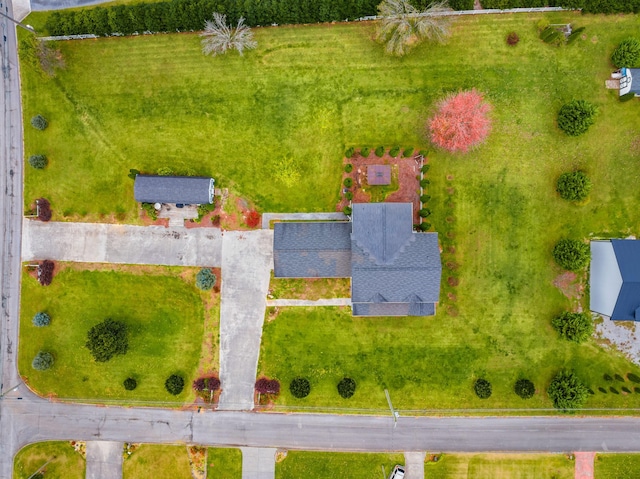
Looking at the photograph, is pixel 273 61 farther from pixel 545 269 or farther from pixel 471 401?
pixel 471 401

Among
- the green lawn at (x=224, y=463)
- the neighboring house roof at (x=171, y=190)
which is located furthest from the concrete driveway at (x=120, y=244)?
the green lawn at (x=224, y=463)

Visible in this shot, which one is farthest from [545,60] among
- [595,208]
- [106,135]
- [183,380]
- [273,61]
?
[183,380]

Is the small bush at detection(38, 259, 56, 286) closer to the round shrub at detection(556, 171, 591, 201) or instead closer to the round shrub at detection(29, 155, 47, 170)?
the round shrub at detection(29, 155, 47, 170)

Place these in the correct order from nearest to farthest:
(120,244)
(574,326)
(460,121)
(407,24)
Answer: (407,24), (460,121), (574,326), (120,244)

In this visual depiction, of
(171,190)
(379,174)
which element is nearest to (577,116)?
(379,174)

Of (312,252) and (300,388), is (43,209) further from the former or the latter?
(300,388)

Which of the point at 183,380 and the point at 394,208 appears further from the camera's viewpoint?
the point at 183,380

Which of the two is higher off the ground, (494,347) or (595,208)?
(595,208)
